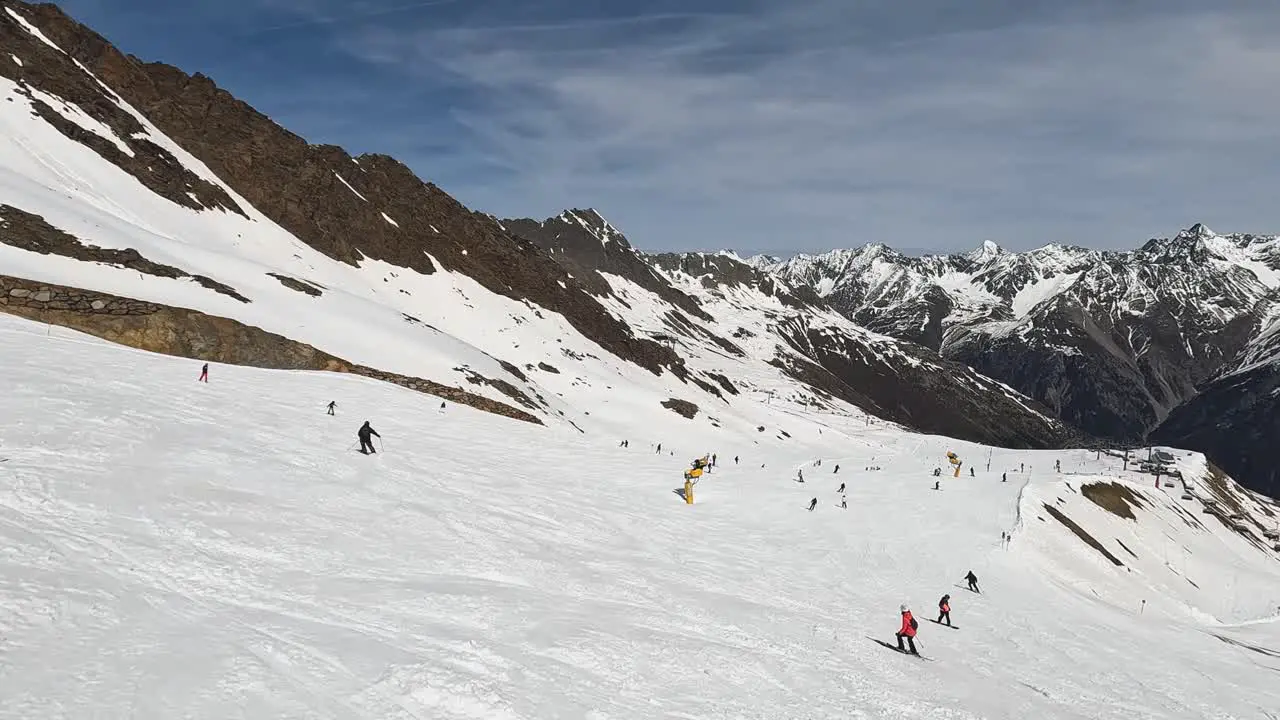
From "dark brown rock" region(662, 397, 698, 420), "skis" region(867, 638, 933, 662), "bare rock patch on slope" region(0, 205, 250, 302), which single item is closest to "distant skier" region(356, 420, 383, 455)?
"skis" region(867, 638, 933, 662)

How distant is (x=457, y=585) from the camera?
611 inches

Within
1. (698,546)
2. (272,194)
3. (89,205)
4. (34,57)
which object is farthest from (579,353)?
(698,546)

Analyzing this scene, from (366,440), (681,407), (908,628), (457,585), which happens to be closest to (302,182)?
(681,407)

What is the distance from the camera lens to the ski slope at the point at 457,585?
9961mm

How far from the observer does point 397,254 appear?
325ft

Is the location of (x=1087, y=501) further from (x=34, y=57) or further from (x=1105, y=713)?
(x=34, y=57)

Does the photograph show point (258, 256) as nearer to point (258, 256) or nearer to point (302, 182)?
point (258, 256)

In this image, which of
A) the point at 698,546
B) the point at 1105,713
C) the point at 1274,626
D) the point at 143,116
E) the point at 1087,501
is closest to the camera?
the point at 1105,713

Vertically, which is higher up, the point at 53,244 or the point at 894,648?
the point at 53,244

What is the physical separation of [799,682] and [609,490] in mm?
19778

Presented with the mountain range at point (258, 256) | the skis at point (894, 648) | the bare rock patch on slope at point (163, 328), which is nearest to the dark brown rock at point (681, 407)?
the mountain range at point (258, 256)

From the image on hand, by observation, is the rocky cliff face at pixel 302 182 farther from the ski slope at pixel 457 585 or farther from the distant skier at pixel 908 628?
the distant skier at pixel 908 628

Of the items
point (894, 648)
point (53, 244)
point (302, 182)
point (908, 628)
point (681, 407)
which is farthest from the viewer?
point (681, 407)

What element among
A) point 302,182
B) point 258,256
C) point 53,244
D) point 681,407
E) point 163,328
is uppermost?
point 302,182
